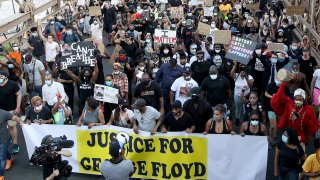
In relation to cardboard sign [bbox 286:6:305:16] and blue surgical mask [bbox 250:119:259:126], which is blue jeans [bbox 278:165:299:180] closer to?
blue surgical mask [bbox 250:119:259:126]

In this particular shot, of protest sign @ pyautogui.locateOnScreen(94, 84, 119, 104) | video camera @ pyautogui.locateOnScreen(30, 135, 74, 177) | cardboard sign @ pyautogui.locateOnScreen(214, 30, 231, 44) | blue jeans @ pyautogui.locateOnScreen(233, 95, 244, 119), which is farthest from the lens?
cardboard sign @ pyautogui.locateOnScreen(214, 30, 231, 44)

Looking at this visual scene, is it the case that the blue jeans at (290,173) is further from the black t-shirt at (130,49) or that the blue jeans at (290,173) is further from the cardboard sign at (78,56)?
the black t-shirt at (130,49)

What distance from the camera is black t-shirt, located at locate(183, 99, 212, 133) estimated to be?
815 centimetres

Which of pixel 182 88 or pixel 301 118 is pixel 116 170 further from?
pixel 182 88

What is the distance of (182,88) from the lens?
9.19 meters

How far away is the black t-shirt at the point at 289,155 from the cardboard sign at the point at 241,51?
3384 mm

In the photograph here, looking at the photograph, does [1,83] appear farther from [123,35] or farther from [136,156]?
[123,35]

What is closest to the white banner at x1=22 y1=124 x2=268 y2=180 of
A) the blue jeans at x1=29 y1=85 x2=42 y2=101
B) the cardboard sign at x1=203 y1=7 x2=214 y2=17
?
the blue jeans at x1=29 y1=85 x2=42 y2=101

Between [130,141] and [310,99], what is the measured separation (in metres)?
3.68

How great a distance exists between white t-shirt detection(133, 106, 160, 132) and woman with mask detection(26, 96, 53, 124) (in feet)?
5.46

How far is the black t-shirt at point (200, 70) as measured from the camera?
10.1 meters

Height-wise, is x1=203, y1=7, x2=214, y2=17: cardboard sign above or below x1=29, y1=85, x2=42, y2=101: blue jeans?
above

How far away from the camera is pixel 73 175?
8.51 metres

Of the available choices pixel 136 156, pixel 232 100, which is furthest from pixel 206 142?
pixel 232 100
